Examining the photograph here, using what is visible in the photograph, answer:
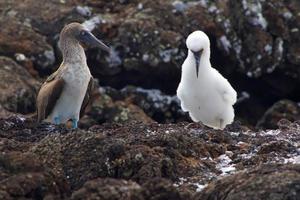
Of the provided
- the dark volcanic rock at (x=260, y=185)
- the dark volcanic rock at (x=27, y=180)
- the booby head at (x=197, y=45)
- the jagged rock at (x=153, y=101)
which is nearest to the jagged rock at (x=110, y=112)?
the jagged rock at (x=153, y=101)

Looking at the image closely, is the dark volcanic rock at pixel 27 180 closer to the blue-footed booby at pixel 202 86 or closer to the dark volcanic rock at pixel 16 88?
the blue-footed booby at pixel 202 86

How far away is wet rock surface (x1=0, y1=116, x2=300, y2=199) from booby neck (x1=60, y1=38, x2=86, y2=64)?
2.12m

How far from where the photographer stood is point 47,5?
1858 cm

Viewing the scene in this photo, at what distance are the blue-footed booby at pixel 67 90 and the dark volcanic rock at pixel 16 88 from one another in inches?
72.5

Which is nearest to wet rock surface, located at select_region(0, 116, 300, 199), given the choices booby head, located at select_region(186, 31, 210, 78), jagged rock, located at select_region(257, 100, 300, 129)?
booby head, located at select_region(186, 31, 210, 78)

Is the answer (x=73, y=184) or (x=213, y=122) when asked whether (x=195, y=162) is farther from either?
(x=213, y=122)

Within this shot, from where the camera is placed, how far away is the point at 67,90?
1409 centimetres

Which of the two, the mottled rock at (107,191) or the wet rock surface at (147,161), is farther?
the wet rock surface at (147,161)

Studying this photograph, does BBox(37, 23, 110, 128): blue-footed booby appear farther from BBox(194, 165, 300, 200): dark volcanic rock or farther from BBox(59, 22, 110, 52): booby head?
BBox(194, 165, 300, 200): dark volcanic rock

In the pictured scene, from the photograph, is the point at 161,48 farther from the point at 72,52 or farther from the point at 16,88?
the point at 72,52

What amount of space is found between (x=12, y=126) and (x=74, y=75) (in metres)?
2.09

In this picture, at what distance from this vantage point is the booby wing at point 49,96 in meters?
14.0

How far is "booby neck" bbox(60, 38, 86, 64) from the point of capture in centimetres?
1427

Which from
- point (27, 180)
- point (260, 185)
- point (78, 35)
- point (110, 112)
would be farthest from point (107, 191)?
point (110, 112)
